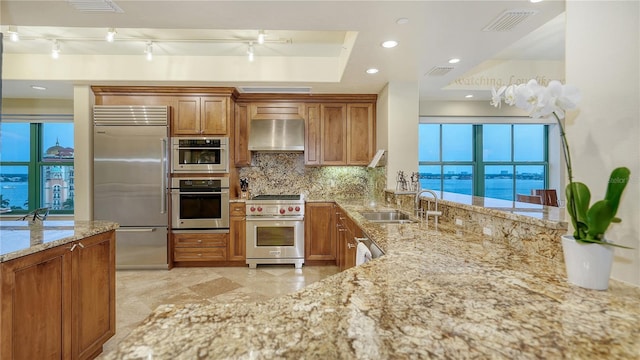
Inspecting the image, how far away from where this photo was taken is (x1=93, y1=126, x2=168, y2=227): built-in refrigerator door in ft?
12.3

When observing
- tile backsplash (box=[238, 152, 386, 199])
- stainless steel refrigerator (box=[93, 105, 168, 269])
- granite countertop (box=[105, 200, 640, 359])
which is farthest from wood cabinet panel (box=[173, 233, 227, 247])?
granite countertop (box=[105, 200, 640, 359])

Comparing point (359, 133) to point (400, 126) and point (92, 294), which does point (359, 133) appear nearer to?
point (400, 126)

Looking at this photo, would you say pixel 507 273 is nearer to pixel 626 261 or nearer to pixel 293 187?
pixel 626 261

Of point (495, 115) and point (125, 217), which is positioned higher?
point (495, 115)

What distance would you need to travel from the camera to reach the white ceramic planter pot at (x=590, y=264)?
922 mm

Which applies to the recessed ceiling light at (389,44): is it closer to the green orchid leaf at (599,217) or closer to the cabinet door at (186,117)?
the green orchid leaf at (599,217)

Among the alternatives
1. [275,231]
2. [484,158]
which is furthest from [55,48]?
[484,158]

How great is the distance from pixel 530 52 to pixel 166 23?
4369 mm

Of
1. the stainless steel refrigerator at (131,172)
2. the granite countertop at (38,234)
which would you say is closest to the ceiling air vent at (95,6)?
the granite countertop at (38,234)

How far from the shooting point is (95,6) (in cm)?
202

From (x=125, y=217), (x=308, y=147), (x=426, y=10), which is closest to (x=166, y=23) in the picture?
(x=426, y=10)

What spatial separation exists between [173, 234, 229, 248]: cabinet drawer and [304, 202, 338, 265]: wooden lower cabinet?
3.72ft

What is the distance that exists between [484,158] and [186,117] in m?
5.24

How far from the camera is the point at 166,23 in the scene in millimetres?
2248
